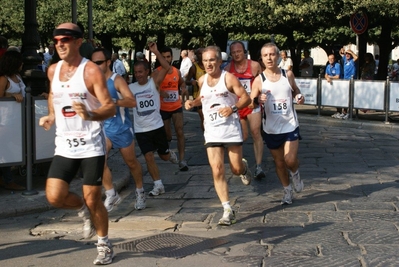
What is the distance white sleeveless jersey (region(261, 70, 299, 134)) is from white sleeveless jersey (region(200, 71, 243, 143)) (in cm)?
70

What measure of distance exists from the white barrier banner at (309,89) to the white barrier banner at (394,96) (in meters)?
2.37

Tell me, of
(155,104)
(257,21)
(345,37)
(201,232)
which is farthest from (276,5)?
(345,37)

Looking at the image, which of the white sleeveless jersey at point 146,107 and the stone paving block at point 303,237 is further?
the white sleeveless jersey at point 146,107

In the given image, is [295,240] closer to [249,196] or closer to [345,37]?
[249,196]

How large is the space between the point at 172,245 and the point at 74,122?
4.82ft

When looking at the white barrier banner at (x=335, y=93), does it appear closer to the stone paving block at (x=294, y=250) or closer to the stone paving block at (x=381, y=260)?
the stone paving block at (x=294, y=250)

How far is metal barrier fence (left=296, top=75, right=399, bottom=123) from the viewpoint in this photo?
17312 millimetres

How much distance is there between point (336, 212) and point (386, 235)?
110 cm

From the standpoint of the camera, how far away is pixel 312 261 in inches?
234

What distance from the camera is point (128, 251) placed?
6.38m

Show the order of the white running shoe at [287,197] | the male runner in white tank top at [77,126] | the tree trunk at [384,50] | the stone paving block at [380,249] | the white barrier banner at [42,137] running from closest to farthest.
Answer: the male runner in white tank top at [77,126] → the stone paving block at [380,249] → the white running shoe at [287,197] → the white barrier banner at [42,137] → the tree trunk at [384,50]

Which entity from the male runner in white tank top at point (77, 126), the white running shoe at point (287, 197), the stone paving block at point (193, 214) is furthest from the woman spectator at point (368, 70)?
the male runner in white tank top at point (77, 126)

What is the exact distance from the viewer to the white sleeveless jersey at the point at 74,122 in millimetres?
5758

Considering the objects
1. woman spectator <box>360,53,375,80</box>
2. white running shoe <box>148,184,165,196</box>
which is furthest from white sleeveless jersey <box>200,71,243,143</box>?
woman spectator <box>360,53,375,80</box>
